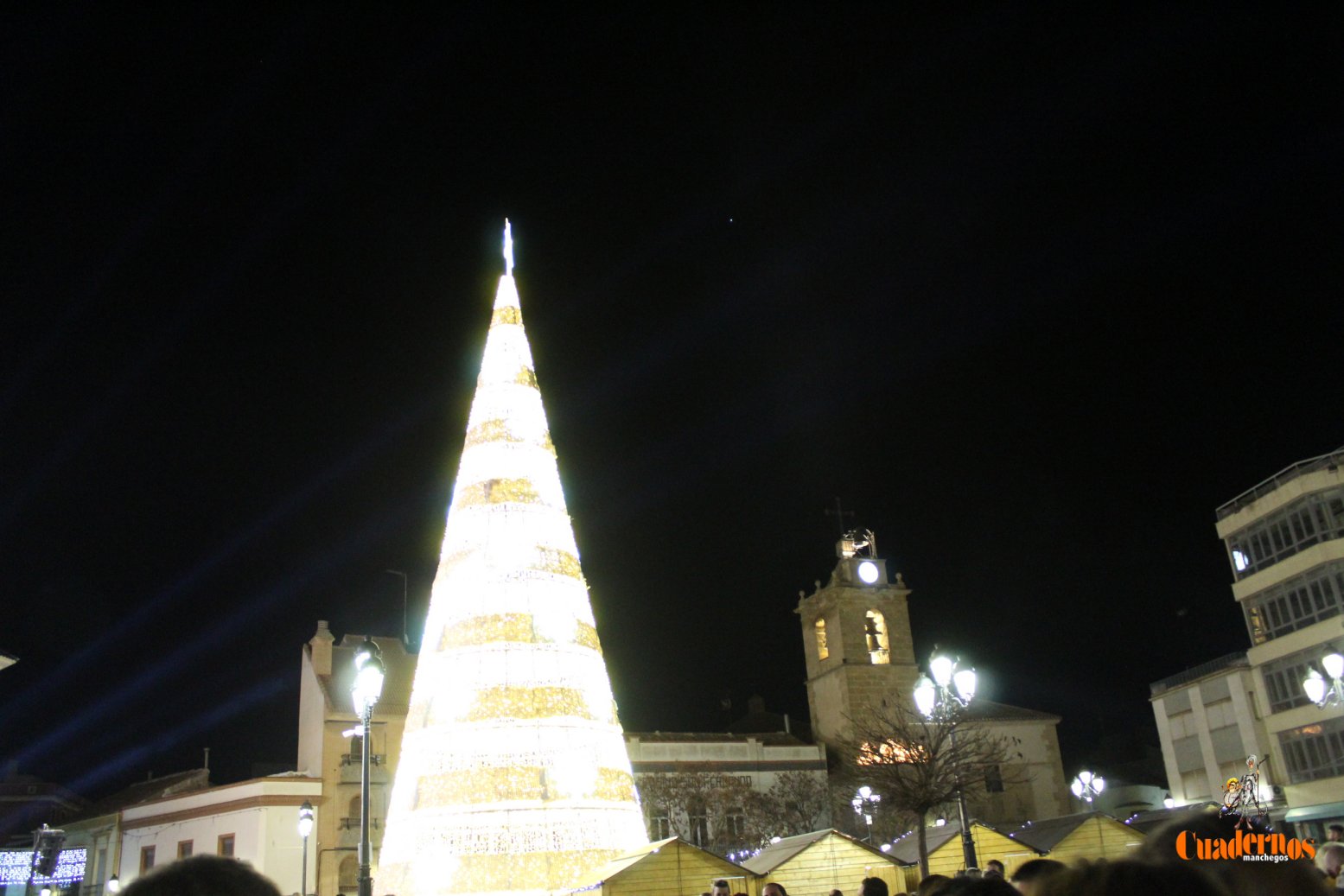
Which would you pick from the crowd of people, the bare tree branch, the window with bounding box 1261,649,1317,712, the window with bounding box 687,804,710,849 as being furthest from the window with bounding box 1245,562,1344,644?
the crowd of people

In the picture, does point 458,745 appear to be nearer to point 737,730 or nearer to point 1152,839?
point 1152,839

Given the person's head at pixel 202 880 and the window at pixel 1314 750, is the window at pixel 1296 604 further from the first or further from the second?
the person's head at pixel 202 880

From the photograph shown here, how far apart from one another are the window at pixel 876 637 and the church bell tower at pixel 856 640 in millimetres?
43

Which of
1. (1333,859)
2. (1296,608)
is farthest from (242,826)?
(1333,859)

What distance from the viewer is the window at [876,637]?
50656 millimetres

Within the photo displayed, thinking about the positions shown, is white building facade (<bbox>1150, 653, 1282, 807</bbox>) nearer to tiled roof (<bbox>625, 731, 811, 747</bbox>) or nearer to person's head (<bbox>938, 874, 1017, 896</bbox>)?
tiled roof (<bbox>625, 731, 811, 747</bbox>)

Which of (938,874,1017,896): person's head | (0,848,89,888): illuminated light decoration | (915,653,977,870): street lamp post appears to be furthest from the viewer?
(0,848,89,888): illuminated light decoration

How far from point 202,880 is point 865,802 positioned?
41.2 m

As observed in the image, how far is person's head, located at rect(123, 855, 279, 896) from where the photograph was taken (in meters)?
2.08

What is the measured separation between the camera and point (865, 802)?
132 ft

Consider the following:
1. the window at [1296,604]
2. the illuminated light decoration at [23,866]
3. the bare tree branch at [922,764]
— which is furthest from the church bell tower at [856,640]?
the illuminated light decoration at [23,866]

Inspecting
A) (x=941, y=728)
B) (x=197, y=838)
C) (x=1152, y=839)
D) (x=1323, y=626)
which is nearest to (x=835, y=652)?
(x=1323, y=626)

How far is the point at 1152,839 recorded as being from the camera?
2.67 metres

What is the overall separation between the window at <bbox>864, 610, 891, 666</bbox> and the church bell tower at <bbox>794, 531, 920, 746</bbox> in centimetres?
4
